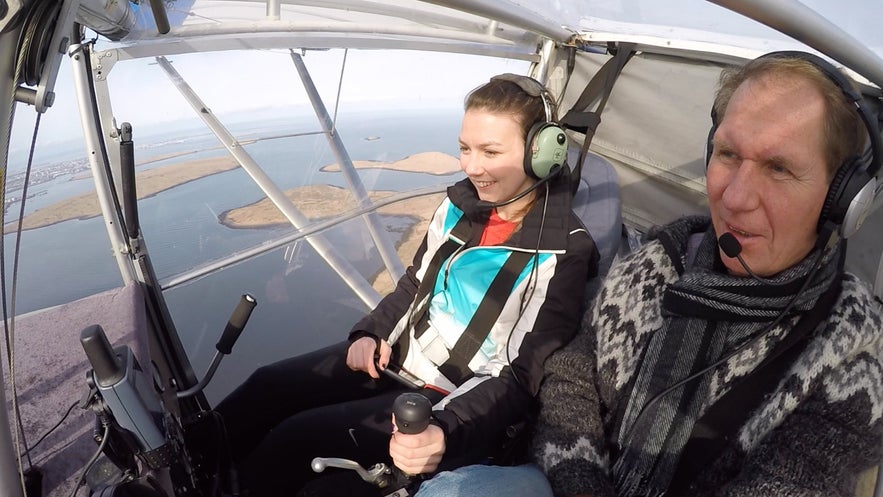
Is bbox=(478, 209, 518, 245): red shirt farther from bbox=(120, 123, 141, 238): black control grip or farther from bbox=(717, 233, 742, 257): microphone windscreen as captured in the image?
bbox=(120, 123, 141, 238): black control grip

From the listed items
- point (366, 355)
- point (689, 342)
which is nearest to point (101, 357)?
point (366, 355)

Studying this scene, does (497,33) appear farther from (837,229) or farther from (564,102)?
(837,229)

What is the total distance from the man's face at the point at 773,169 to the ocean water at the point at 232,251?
4.96 feet

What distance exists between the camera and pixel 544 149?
134 centimetres

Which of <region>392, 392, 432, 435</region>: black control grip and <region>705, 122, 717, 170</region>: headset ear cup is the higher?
<region>705, 122, 717, 170</region>: headset ear cup

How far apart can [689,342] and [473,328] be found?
1.86ft

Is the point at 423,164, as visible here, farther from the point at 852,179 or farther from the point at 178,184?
the point at 852,179

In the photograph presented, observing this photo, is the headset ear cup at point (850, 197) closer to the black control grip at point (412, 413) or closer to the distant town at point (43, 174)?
the black control grip at point (412, 413)

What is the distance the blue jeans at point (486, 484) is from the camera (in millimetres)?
947

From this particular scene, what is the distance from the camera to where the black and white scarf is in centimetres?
86

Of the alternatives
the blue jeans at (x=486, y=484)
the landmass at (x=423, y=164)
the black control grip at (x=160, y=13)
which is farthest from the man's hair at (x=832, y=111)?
the landmass at (x=423, y=164)

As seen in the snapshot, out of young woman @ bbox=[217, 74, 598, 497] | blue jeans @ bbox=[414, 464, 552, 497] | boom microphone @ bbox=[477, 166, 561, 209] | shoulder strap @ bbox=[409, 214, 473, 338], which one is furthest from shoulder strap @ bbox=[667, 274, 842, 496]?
shoulder strap @ bbox=[409, 214, 473, 338]

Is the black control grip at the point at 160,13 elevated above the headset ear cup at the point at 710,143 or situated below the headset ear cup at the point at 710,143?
above

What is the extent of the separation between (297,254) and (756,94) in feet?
5.74
